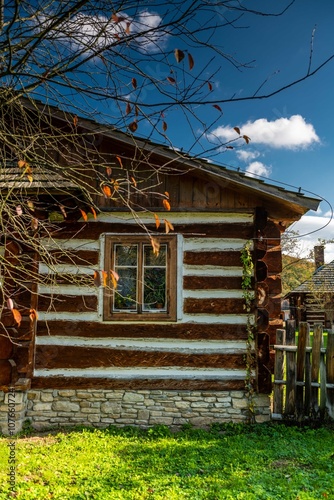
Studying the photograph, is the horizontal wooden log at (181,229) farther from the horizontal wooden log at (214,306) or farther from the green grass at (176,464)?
the green grass at (176,464)

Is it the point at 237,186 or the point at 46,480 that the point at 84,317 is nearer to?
→ the point at 46,480

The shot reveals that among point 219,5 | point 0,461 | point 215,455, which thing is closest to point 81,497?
point 0,461

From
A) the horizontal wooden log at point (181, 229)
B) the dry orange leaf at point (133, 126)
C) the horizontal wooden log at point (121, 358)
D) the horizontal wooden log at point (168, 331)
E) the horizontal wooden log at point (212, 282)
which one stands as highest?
the dry orange leaf at point (133, 126)

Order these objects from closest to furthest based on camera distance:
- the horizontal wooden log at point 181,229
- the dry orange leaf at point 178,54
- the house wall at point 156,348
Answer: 1. the dry orange leaf at point 178,54
2. the house wall at point 156,348
3. the horizontal wooden log at point 181,229

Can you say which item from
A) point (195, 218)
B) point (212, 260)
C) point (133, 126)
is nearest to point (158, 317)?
point (212, 260)

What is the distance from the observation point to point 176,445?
18.9 ft

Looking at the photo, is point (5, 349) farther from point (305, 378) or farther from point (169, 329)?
point (305, 378)

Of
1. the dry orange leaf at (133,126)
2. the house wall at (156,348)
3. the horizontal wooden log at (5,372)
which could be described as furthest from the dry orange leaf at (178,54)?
the horizontal wooden log at (5,372)

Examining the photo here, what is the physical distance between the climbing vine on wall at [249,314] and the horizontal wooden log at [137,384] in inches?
6.0

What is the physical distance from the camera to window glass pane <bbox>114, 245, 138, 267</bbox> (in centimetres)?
711

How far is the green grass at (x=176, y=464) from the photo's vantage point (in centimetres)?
422

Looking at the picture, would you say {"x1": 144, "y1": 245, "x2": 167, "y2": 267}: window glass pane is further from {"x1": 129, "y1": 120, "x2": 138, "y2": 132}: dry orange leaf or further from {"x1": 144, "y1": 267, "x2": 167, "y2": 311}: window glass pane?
{"x1": 129, "y1": 120, "x2": 138, "y2": 132}: dry orange leaf

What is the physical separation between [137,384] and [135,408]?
377 mm

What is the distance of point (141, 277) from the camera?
6934mm
